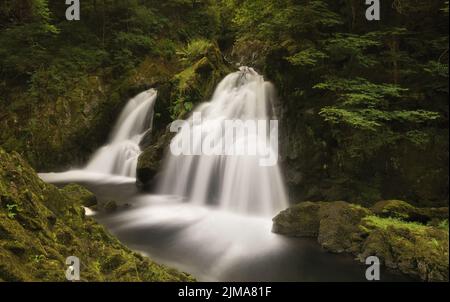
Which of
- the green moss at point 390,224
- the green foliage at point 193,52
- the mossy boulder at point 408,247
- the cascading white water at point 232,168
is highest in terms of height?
the green foliage at point 193,52

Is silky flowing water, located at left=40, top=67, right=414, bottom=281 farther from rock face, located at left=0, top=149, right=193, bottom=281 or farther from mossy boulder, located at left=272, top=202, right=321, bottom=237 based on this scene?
rock face, located at left=0, top=149, right=193, bottom=281

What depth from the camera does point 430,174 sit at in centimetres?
827

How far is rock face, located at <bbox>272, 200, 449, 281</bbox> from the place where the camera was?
577 cm

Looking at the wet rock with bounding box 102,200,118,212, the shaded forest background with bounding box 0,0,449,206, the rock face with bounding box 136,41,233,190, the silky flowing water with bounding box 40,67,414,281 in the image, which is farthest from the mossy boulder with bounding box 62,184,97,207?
the shaded forest background with bounding box 0,0,449,206

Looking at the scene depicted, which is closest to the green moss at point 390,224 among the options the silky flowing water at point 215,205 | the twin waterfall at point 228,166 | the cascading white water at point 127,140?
the silky flowing water at point 215,205

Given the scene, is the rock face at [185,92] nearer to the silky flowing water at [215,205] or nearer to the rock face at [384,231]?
the silky flowing water at [215,205]

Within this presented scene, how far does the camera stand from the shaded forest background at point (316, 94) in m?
8.41

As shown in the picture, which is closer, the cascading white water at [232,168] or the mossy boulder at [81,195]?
the mossy boulder at [81,195]

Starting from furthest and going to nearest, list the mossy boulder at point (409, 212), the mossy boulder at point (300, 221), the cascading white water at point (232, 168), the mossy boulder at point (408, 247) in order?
the cascading white water at point (232, 168)
the mossy boulder at point (300, 221)
the mossy boulder at point (409, 212)
the mossy boulder at point (408, 247)

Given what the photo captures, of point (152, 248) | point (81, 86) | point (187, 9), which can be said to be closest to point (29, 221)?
point (152, 248)

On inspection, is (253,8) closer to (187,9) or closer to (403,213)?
(403,213)

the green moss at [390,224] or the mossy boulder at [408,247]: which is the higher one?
the green moss at [390,224]

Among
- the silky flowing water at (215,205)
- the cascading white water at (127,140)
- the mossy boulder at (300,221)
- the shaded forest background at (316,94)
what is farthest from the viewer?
the cascading white water at (127,140)

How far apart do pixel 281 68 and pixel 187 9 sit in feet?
40.6
